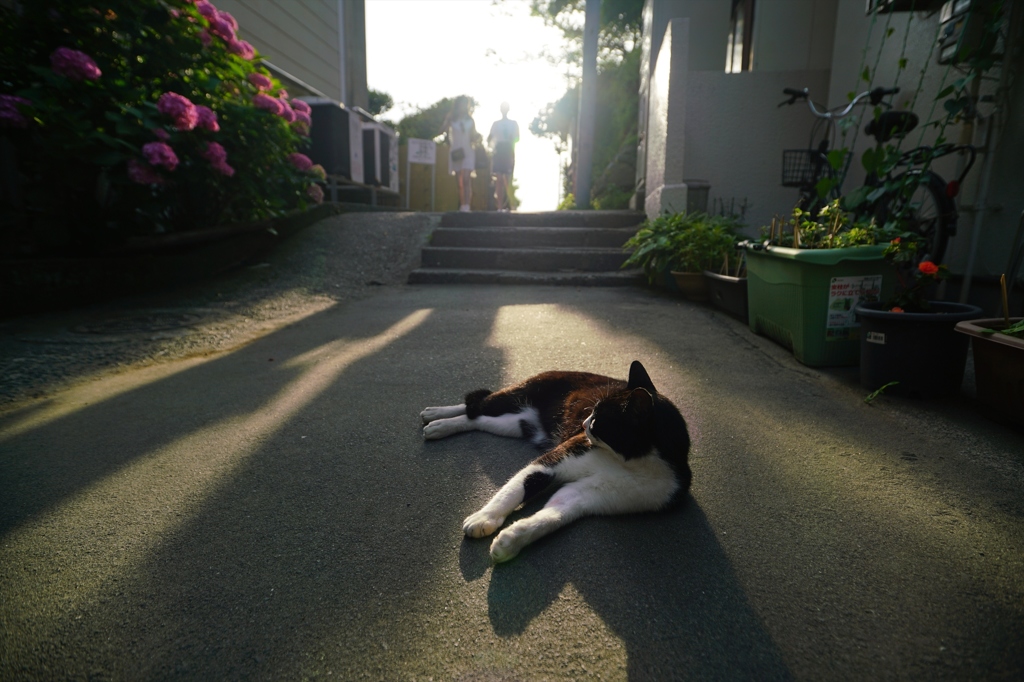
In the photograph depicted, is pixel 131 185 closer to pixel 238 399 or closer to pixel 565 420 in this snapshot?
pixel 238 399

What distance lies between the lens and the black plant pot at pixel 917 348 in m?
2.30

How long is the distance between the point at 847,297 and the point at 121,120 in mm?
4893

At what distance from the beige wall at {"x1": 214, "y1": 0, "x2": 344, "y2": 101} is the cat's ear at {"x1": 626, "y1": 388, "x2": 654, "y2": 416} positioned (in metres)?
7.55

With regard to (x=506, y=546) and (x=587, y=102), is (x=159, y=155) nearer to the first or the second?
(x=506, y=546)

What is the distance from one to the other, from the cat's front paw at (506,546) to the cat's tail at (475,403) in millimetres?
853

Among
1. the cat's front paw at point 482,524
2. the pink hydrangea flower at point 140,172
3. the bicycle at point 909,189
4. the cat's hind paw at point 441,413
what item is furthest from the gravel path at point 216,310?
the bicycle at point 909,189

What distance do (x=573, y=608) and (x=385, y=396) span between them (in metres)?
1.61

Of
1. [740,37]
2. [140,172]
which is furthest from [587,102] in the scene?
[140,172]

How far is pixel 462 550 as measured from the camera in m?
1.38

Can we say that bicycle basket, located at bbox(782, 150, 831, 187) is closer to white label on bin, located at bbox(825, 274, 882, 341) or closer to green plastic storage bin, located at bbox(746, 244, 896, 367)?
green plastic storage bin, located at bbox(746, 244, 896, 367)

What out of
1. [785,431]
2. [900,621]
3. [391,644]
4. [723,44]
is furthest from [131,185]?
[723,44]

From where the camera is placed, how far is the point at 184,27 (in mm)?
4219

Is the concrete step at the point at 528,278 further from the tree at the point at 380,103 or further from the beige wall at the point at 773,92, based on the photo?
the tree at the point at 380,103

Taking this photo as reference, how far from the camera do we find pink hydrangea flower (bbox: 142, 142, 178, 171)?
3.71m
